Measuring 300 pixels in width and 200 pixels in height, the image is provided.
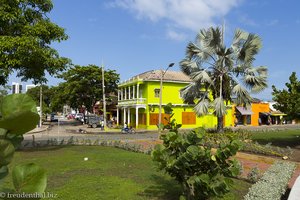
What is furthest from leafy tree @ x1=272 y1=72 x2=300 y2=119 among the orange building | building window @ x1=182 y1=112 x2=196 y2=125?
the orange building

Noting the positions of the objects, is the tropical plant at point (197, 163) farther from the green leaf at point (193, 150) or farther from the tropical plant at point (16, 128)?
the tropical plant at point (16, 128)

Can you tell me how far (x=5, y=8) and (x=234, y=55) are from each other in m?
12.2

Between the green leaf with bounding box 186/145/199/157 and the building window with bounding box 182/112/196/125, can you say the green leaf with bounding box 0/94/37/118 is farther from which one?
the building window with bounding box 182/112/196/125

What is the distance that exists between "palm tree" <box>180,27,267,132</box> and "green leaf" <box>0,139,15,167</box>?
18.7 metres

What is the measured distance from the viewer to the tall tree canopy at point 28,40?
13.1m

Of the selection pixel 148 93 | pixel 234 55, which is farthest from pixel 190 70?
pixel 148 93

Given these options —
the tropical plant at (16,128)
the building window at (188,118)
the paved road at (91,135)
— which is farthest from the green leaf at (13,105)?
the building window at (188,118)

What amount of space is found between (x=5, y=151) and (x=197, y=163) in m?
4.90

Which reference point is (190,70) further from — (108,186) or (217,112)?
(108,186)

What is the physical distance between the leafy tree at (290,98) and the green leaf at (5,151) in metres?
18.1

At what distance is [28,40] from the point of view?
13.2m

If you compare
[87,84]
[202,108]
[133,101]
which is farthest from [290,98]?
[87,84]

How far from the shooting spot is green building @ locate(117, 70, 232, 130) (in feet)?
131

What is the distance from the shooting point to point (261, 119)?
55812mm
